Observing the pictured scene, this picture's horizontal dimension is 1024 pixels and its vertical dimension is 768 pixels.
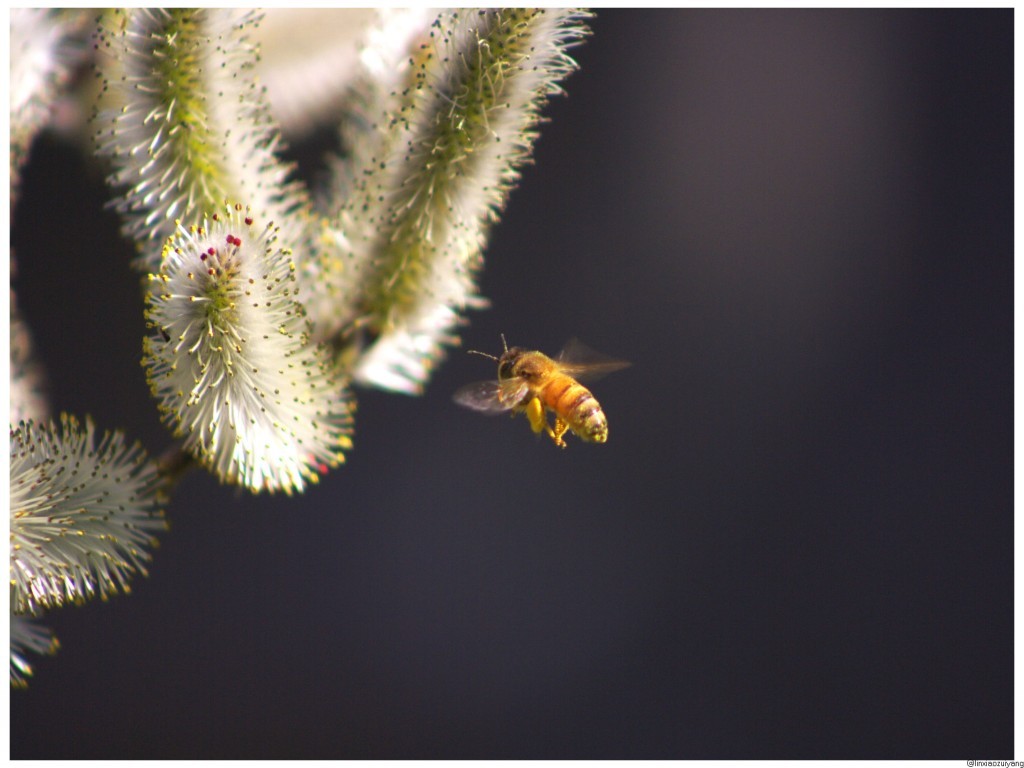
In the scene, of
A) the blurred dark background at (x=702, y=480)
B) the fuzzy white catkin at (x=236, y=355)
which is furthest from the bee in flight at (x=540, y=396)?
the blurred dark background at (x=702, y=480)

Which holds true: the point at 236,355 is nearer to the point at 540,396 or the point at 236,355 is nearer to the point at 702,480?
the point at 540,396

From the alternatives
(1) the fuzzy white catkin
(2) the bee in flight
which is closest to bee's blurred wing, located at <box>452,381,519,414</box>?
(2) the bee in flight

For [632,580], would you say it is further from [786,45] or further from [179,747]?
[786,45]

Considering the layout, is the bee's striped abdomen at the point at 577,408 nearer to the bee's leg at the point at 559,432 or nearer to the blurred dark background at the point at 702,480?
the bee's leg at the point at 559,432

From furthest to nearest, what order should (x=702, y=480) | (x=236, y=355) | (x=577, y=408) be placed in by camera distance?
1. (x=702, y=480)
2. (x=577, y=408)
3. (x=236, y=355)

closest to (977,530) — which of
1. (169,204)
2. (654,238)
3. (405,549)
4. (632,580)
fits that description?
(632,580)

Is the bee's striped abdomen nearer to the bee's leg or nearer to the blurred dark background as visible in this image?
the bee's leg

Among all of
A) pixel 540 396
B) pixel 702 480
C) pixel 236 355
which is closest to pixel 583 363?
pixel 540 396
